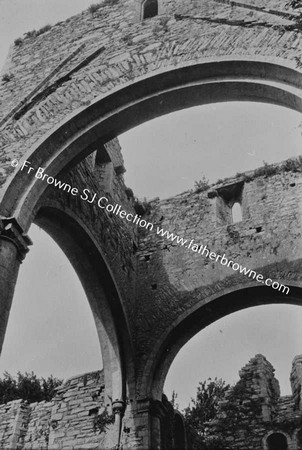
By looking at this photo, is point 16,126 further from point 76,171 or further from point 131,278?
point 131,278

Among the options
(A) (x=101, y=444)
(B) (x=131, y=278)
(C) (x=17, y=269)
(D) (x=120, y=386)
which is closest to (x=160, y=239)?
(B) (x=131, y=278)

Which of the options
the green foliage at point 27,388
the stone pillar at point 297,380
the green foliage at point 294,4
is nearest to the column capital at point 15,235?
the green foliage at point 294,4

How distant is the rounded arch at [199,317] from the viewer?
8898mm

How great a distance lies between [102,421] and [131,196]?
4.27m

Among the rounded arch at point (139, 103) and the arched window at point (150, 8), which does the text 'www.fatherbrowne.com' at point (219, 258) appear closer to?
the rounded arch at point (139, 103)

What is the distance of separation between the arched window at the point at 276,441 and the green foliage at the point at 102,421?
117 inches

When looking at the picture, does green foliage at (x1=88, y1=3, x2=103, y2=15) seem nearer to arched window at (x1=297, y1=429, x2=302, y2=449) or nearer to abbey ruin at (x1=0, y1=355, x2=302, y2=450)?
abbey ruin at (x1=0, y1=355, x2=302, y2=450)

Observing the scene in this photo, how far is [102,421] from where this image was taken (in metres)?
8.48

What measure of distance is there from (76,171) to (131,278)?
2.37 meters

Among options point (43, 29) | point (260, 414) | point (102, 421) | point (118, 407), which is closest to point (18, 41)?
point (43, 29)

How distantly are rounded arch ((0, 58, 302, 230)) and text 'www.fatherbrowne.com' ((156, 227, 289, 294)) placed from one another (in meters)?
3.55

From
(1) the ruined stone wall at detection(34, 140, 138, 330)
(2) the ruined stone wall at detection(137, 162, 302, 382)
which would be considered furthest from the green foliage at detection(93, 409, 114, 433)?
(1) the ruined stone wall at detection(34, 140, 138, 330)

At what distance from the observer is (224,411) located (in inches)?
396

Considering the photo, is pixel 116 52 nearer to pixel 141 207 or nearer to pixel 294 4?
pixel 294 4
